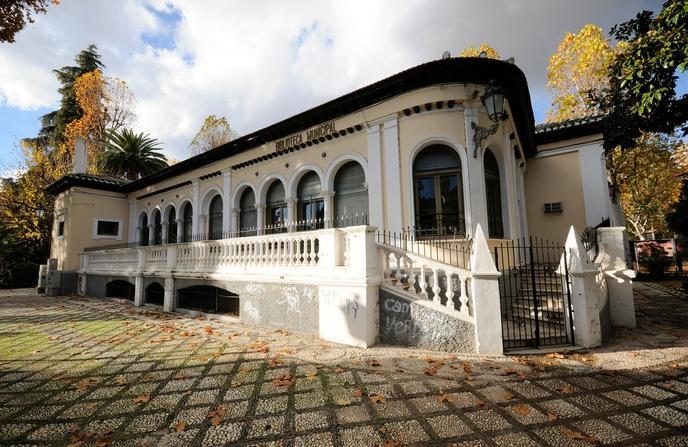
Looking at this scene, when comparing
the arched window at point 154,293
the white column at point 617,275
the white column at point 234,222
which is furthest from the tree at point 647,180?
the arched window at point 154,293

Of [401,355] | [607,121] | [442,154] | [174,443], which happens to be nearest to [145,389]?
[174,443]

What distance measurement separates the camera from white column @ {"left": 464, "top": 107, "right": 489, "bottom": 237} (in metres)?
7.32

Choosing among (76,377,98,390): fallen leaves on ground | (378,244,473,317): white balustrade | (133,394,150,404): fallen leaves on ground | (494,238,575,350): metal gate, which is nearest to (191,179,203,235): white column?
(76,377,98,390): fallen leaves on ground

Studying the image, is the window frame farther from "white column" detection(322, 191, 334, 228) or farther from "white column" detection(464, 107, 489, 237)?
"white column" detection(464, 107, 489, 237)

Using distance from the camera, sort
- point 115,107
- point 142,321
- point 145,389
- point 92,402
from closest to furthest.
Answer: point 92,402 → point 145,389 → point 142,321 → point 115,107

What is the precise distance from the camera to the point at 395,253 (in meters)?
5.50

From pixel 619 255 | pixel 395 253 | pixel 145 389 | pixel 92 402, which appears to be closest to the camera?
pixel 92 402

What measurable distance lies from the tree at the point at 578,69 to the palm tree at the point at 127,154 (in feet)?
86.5

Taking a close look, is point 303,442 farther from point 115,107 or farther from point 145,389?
point 115,107

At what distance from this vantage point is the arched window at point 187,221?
14688 millimetres

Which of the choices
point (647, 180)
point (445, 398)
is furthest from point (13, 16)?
point (647, 180)

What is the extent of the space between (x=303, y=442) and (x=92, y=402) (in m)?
2.50

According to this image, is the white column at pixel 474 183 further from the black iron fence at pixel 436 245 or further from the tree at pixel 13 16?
the tree at pixel 13 16

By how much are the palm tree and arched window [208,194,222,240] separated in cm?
1119
